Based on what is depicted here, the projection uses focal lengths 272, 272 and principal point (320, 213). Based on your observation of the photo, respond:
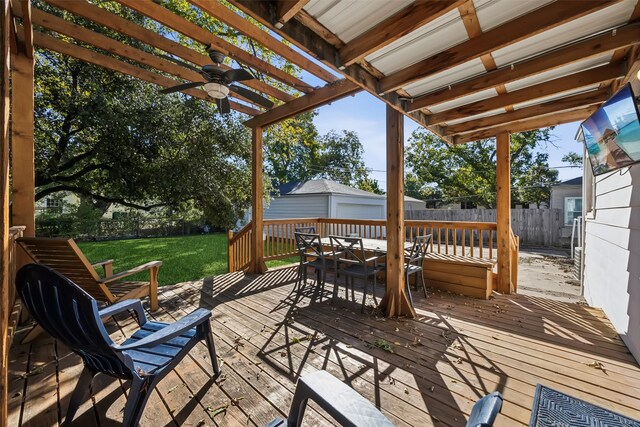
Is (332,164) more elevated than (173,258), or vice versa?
(332,164)

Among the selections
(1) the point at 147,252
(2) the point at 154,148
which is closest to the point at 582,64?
(2) the point at 154,148

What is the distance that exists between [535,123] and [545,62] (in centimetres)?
201

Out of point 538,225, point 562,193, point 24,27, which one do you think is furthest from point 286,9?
point 562,193

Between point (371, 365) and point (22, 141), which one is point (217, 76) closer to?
point (22, 141)

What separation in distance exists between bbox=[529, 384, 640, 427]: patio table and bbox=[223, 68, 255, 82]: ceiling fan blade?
3611mm

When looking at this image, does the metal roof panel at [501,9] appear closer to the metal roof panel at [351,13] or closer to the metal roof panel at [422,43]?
the metal roof panel at [422,43]

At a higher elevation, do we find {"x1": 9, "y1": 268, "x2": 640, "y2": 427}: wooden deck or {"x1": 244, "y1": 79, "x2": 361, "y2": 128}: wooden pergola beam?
{"x1": 244, "y1": 79, "x2": 361, "y2": 128}: wooden pergola beam

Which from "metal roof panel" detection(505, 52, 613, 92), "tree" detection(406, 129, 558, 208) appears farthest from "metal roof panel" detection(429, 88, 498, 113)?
"tree" detection(406, 129, 558, 208)

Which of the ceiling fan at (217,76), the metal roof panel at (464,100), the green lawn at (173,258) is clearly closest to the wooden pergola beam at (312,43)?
the metal roof panel at (464,100)

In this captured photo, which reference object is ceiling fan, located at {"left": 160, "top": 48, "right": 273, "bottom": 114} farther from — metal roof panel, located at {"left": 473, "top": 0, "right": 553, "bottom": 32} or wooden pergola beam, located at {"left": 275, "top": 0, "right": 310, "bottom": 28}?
metal roof panel, located at {"left": 473, "top": 0, "right": 553, "bottom": 32}

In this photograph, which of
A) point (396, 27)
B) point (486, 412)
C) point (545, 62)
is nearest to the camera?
point (486, 412)

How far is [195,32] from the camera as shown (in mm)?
3010

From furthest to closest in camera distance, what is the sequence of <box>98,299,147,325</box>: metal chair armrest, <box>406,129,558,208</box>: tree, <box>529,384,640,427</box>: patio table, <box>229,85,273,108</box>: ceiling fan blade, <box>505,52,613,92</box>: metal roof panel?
1. <box>406,129,558,208</box>: tree
2. <box>229,85,273,108</box>: ceiling fan blade
3. <box>505,52,613,92</box>: metal roof panel
4. <box>98,299,147,325</box>: metal chair armrest
5. <box>529,384,640,427</box>: patio table

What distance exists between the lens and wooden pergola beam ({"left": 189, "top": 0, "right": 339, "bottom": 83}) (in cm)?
260
